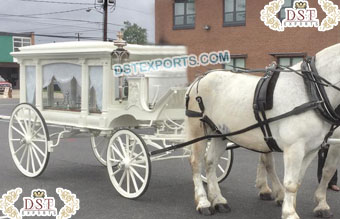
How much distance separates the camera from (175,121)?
657 centimetres

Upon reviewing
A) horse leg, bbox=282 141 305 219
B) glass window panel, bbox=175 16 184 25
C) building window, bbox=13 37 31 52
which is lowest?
horse leg, bbox=282 141 305 219

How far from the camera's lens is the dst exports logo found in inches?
188

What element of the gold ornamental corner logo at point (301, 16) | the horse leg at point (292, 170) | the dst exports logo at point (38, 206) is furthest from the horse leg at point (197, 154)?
the gold ornamental corner logo at point (301, 16)

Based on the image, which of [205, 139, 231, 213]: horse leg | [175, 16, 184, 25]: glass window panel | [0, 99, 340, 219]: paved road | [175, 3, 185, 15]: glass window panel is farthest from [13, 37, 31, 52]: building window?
[175, 3, 185, 15]: glass window panel

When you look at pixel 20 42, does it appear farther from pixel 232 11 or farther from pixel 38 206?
pixel 38 206

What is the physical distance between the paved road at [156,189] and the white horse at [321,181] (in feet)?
0.41

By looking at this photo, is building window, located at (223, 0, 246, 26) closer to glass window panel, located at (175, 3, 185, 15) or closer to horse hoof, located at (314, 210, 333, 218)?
glass window panel, located at (175, 3, 185, 15)

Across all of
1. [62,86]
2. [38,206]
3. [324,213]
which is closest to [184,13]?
[38,206]

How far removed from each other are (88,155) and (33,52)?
2823 millimetres

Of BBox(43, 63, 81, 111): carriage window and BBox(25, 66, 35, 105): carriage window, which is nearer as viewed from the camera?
BBox(43, 63, 81, 111): carriage window

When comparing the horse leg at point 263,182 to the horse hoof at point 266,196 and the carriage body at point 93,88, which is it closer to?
the horse hoof at point 266,196

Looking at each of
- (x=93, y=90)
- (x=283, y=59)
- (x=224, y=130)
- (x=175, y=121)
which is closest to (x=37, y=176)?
(x=93, y=90)

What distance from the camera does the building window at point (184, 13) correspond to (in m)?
4.23

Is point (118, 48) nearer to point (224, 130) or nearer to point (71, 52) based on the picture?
point (71, 52)
